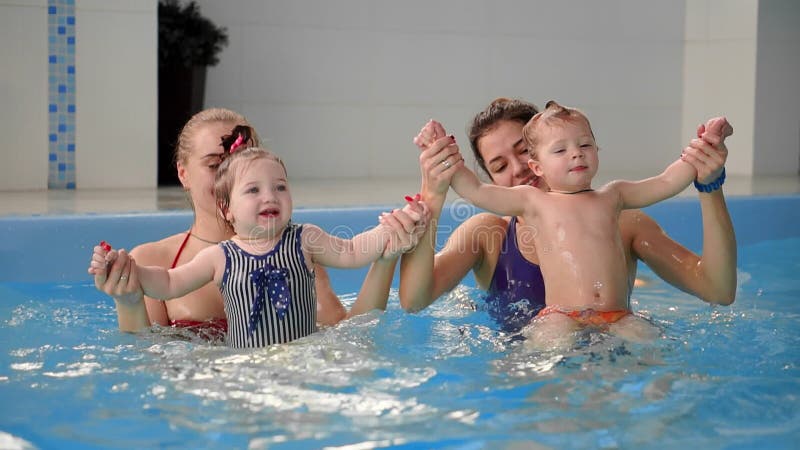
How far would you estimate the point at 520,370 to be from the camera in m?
2.63

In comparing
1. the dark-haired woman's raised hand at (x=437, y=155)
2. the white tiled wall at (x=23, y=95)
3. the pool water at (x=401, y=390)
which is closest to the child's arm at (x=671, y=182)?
the pool water at (x=401, y=390)

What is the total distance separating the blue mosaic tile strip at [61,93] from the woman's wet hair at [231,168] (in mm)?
4301

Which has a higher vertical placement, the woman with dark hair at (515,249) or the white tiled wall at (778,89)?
the white tiled wall at (778,89)

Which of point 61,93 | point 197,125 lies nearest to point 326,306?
point 197,125

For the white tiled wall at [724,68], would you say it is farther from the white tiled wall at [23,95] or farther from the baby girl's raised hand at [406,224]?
the baby girl's raised hand at [406,224]

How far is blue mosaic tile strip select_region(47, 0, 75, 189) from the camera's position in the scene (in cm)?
669

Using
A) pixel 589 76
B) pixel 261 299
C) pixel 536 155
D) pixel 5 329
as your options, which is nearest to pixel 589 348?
pixel 536 155

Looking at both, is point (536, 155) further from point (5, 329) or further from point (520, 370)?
point (5, 329)

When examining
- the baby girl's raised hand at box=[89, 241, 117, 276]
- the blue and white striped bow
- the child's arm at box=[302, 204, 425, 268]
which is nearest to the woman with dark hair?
the child's arm at box=[302, 204, 425, 268]

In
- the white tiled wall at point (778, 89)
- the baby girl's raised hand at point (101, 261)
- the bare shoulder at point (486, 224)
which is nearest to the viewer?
the baby girl's raised hand at point (101, 261)

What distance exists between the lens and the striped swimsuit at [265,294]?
2.79 metres

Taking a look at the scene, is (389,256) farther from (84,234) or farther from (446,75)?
(446,75)

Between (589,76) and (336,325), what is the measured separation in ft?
22.5

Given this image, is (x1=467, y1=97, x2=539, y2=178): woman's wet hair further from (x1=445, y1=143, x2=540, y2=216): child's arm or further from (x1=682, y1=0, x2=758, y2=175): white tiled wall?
(x1=682, y1=0, x2=758, y2=175): white tiled wall
